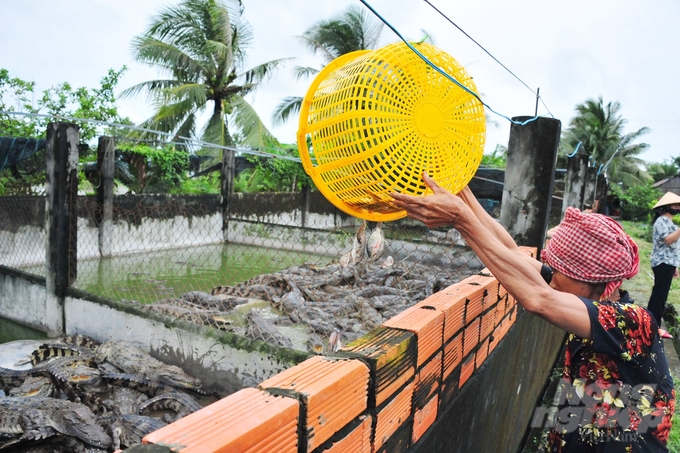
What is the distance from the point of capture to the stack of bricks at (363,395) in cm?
100

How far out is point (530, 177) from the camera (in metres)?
3.69

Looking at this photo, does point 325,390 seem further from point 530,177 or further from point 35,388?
point 35,388

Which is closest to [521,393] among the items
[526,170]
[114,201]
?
[526,170]

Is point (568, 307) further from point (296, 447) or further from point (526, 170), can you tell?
point (526, 170)

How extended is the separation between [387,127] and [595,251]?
804 millimetres

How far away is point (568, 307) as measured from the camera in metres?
1.56

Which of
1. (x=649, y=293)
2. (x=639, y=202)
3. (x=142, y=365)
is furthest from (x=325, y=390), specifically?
(x=639, y=202)

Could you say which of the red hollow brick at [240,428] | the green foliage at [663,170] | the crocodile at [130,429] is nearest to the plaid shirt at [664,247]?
the crocodile at [130,429]

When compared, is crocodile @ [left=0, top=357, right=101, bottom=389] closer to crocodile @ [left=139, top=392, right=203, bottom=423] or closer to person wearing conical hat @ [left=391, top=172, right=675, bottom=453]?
crocodile @ [left=139, top=392, right=203, bottom=423]

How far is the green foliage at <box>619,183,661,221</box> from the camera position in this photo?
27.5 m

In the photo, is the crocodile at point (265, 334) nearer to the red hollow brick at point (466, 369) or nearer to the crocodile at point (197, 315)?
the crocodile at point (197, 315)

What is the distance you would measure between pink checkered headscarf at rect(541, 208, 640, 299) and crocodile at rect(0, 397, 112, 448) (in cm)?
287

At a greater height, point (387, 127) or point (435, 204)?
point (387, 127)

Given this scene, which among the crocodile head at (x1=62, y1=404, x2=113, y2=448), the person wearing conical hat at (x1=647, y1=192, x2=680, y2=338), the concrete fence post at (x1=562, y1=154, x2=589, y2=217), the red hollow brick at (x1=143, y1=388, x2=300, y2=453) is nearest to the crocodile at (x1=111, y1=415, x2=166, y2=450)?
the crocodile head at (x1=62, y1=404, x2=113, y2=448)
